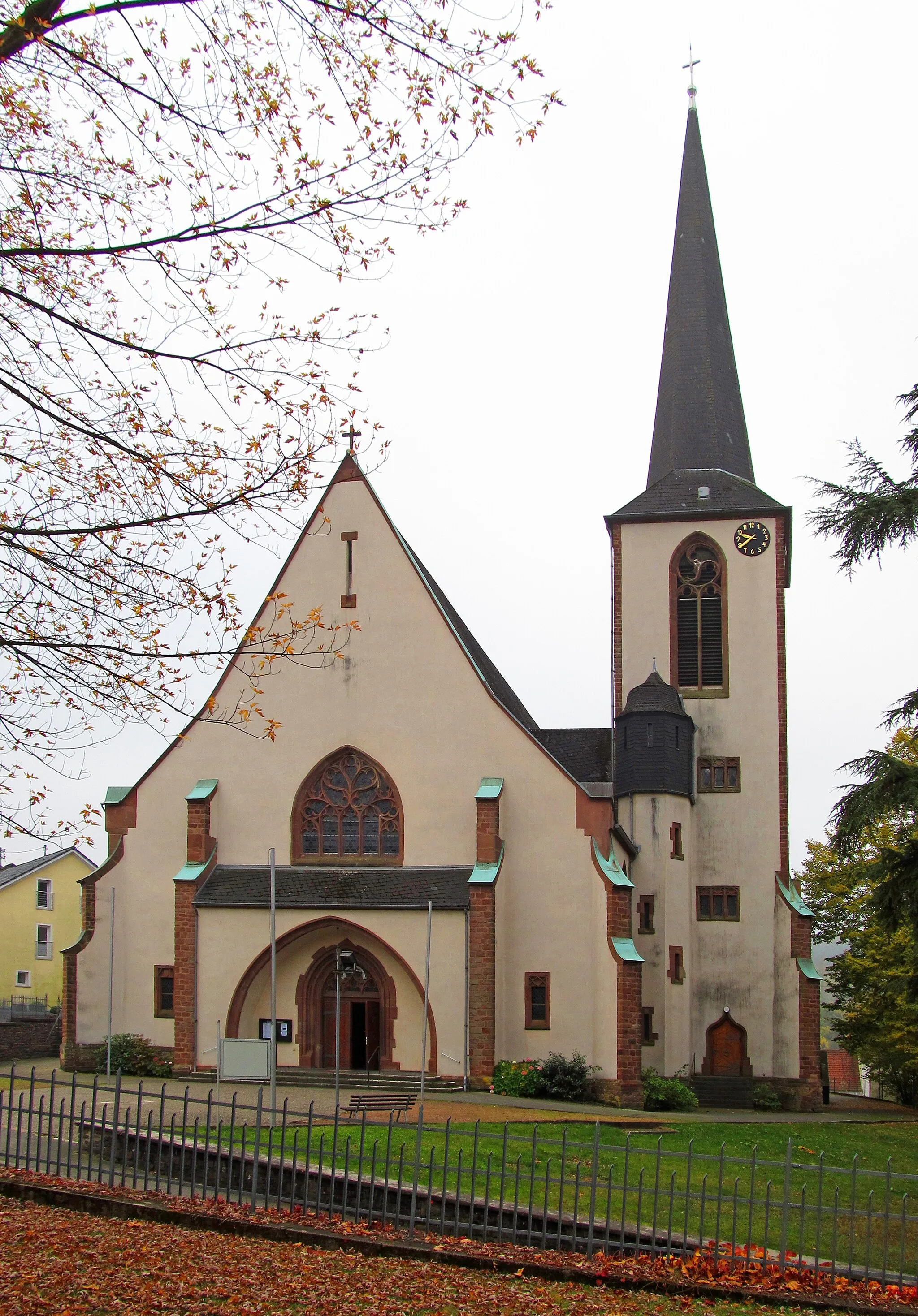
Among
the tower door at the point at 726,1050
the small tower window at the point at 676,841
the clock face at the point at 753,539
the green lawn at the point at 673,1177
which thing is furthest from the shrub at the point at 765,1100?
the clock face at the point at 753,539

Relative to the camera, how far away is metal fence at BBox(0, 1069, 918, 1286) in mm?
11242

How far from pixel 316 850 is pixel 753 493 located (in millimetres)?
15494

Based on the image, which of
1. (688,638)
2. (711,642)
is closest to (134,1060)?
(688,638)

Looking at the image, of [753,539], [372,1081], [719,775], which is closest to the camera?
[372,1081]

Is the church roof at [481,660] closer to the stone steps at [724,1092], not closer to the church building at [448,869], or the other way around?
the church building at [448,869]

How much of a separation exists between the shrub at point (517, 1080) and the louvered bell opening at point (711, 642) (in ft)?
41.0

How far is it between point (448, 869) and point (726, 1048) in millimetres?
9419

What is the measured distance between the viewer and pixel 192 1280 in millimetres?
9703

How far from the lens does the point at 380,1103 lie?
2366 centimetres

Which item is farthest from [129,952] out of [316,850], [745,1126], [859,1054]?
[859,1054]

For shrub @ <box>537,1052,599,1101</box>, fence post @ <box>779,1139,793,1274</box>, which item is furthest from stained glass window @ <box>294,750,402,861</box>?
fence post @ <box>779,1139,793,1274</box>

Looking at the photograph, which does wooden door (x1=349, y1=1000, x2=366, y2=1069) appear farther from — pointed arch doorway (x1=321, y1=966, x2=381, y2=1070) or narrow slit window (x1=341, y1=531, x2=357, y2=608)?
narrow slit window (x1=341, y1=531, x2=357, y2=608)

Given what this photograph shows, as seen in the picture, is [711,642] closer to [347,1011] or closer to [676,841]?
[676,841]

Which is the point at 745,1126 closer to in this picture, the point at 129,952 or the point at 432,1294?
the point at 129,952
